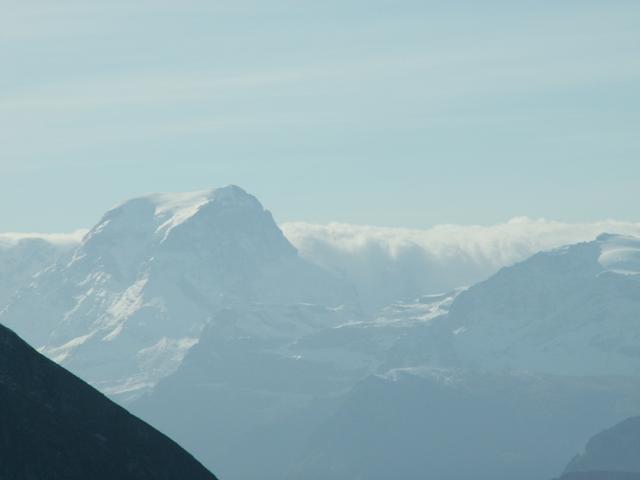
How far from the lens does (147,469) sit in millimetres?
152250

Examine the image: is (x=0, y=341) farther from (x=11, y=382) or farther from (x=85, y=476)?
(x=85, y=476)

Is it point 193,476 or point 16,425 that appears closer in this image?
point 16,425

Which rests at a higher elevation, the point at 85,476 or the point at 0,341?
the point at 0,341

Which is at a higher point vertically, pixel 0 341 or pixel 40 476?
pixel 0 341

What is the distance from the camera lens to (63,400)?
507ft

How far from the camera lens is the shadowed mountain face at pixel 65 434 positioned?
145125 mm

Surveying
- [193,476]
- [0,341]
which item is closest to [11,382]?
[0,341]

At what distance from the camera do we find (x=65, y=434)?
150 m

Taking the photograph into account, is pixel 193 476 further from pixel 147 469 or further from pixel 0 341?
pixel 0 341

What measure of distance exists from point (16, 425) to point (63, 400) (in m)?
8.00

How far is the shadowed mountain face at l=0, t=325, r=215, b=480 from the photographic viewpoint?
14512cm

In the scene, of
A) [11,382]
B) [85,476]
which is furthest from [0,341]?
[85,476]

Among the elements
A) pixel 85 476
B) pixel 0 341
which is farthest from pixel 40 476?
pixel 0 341

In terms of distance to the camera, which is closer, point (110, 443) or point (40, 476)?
point (40, 476)
